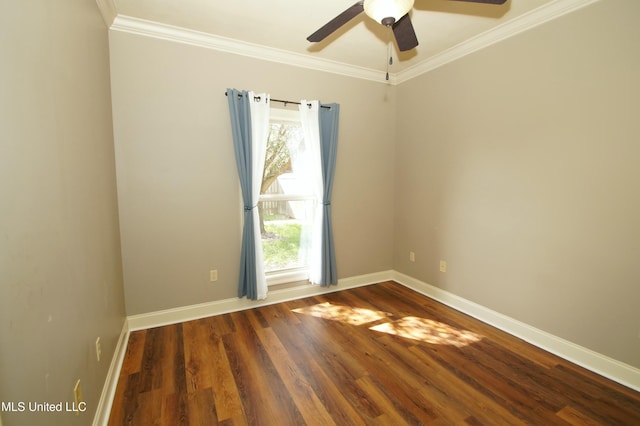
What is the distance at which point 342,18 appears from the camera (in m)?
1.69

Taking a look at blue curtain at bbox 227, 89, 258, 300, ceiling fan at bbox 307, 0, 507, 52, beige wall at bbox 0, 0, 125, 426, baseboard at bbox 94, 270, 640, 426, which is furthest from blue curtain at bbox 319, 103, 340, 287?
beige wall at bbox 0, 0, 125, 426

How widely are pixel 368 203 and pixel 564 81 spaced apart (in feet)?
7.08

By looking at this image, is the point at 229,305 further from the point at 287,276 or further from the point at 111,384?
the point at 111,384

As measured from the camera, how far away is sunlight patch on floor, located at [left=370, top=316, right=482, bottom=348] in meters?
2.51

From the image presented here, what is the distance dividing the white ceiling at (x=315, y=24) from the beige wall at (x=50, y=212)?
0.65 m

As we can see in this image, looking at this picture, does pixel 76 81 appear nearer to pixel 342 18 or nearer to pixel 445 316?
pixel 342 18

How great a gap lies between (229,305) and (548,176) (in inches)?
123

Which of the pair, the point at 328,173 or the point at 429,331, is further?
the point at 328,173

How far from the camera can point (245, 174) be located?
2.91m

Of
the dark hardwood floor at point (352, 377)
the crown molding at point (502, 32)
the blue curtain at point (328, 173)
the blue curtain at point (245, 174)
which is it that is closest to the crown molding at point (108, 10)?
the blue curtain at point (245, 174)

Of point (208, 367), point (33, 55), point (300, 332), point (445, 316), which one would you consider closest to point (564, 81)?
point (445, 316)

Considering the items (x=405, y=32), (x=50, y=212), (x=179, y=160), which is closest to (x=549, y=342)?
(x=405, y=32)

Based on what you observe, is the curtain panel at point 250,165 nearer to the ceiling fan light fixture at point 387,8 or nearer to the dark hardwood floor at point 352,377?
the dark hardwood floor at point 352,377

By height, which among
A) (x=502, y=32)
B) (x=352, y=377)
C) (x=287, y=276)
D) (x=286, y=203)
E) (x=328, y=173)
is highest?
(x=502, y=32)
